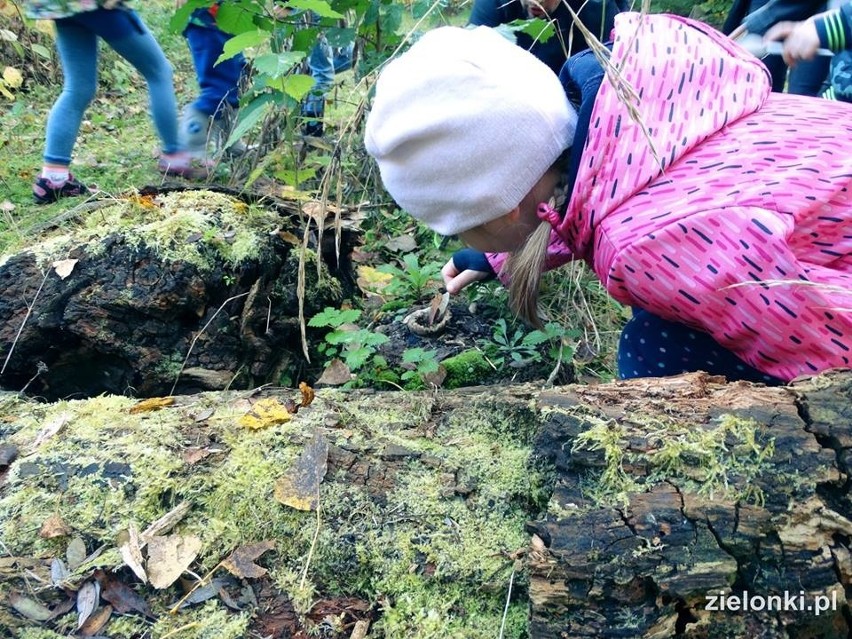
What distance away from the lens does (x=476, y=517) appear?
4.05ft

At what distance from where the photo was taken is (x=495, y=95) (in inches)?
57.2

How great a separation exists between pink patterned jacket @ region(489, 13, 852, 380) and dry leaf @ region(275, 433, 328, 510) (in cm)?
77

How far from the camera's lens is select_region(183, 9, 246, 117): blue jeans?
12.0ft

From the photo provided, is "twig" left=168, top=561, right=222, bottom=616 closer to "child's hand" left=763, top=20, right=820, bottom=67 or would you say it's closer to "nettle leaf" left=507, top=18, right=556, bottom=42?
"nettle leaf" left=507, top=18, right=556, bottom=42

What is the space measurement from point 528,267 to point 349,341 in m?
0.72

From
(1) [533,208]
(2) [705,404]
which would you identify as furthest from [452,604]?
(1) [533,208]

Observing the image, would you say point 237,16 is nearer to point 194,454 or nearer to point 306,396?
point 306,396

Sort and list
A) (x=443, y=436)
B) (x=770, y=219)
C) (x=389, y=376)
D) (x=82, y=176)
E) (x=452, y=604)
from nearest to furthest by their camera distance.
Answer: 1. (x=452, y=604)
2. (x=770, y=219)
3. (x=443, y=436)
4. (x=389, y=376)
5. (x=82, y=176)

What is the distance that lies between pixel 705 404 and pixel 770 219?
0.43 m

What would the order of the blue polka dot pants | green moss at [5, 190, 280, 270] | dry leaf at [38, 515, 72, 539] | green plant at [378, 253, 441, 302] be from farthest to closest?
green plant at [378, 253, 441, 302] → green moss at [5, 190, 280, 270] → the blue polka dot pants → dry leaf at [38, 515, 72, 539]

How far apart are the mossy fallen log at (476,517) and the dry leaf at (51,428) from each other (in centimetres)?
1

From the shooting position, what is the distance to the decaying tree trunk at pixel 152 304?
2.05m

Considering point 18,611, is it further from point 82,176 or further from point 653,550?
point 82,176

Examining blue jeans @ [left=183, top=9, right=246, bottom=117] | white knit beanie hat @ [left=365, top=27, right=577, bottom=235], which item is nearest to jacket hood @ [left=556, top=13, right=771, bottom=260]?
white knit beanie hat @ [left=365, top=27, right=577, bottom=235]
